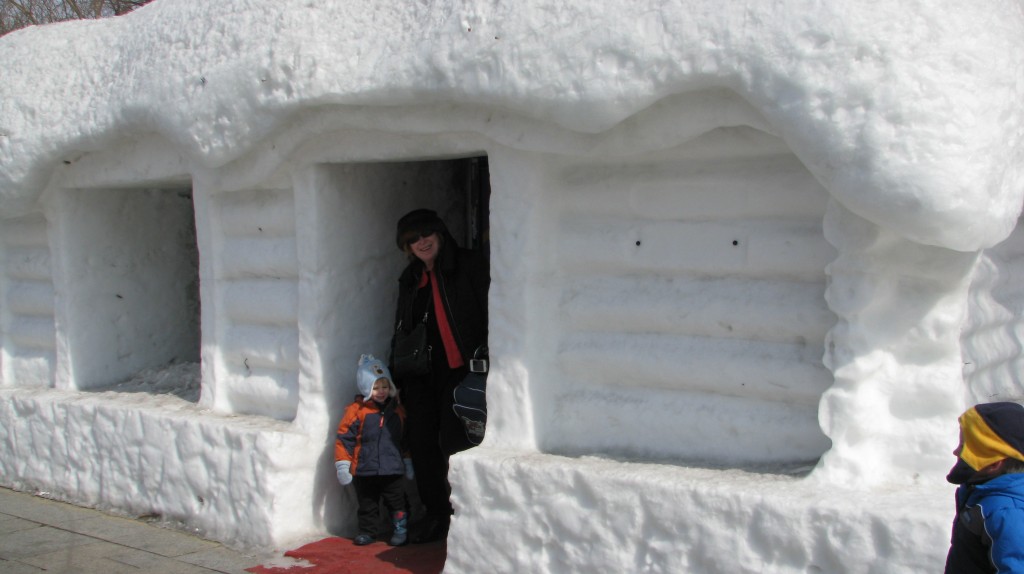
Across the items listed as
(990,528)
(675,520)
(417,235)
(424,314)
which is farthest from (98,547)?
(990,528)

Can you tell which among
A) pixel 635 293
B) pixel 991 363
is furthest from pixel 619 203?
pixel 991 363

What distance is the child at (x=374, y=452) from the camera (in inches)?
195

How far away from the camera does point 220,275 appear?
18.5 ft

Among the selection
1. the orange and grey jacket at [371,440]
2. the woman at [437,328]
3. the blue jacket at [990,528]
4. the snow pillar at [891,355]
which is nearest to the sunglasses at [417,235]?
the woman at [437,328]

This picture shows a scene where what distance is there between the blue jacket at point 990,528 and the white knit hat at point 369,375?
2.97 m

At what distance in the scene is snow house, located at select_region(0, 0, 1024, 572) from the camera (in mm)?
3285

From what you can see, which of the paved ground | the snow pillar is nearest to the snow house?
the snow pillar

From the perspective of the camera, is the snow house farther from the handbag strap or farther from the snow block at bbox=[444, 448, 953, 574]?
the handbag strap

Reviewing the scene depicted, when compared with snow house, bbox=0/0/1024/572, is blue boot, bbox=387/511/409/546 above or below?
below

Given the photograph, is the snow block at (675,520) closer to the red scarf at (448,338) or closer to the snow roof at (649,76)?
the red scarf at (448,338)

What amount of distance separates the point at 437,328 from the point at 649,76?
191 centimetres

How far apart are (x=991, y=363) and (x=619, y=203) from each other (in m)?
1.59

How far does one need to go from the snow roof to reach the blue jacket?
3.31 feet

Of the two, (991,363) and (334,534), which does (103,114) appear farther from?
(991,363)
